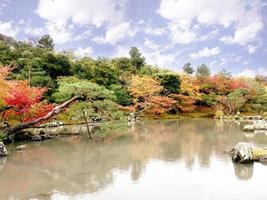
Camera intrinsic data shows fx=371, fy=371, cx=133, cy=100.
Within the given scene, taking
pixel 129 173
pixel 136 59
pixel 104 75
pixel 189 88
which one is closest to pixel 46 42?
pixel 136 59

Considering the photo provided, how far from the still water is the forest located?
3.29m

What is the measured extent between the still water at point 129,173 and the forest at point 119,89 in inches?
129

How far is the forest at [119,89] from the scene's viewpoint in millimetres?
21297

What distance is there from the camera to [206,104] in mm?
44531

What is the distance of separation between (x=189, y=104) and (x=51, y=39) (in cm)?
2445

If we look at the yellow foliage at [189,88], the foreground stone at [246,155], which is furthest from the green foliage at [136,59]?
the foreground stone at [246,155]

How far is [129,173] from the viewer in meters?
12.0

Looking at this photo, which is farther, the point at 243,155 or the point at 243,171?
the point at 243,155

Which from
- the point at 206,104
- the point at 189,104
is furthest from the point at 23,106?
the point at 206,104

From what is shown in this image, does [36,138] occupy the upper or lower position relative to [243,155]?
upper

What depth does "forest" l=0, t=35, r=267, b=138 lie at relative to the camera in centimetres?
2130

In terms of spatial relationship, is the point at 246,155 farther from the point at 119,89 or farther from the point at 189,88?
the point at 189,88

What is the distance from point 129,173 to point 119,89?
983 inches

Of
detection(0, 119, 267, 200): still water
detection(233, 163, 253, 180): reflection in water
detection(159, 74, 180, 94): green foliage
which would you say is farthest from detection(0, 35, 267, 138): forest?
detection(233, 163, 253, 180): reflection in water
